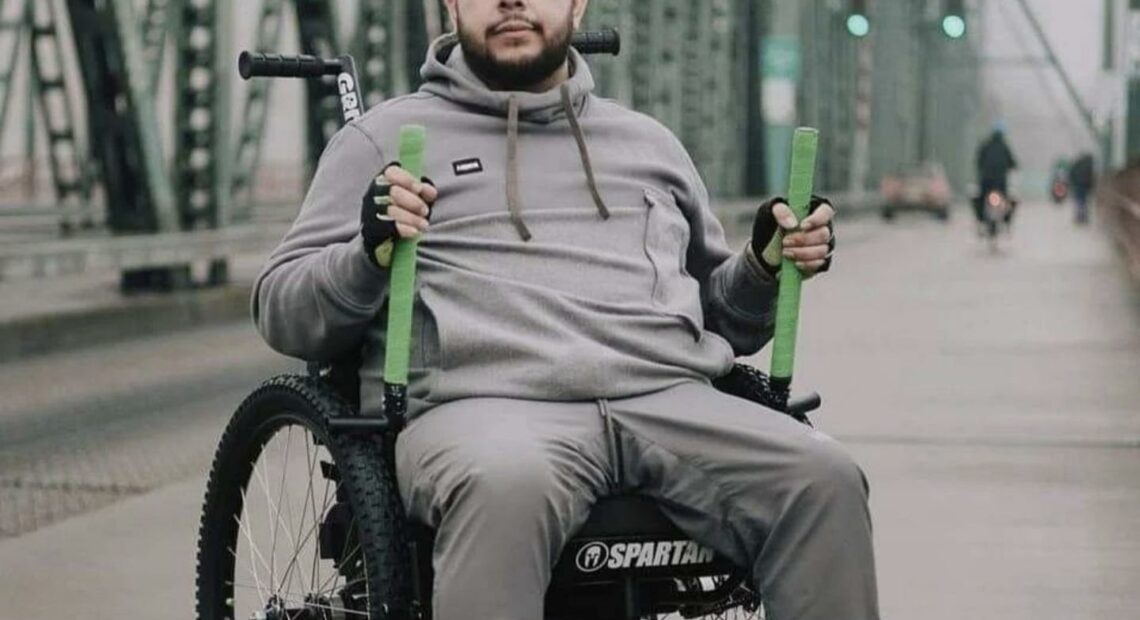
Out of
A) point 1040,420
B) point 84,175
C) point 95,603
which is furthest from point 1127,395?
point 84,175

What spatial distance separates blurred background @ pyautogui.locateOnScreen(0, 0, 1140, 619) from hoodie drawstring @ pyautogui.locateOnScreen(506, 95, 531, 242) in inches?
82.2

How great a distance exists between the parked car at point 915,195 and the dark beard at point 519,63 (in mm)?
48256

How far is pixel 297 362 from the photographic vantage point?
1075 centimetres

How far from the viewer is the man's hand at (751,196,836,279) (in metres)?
3.30

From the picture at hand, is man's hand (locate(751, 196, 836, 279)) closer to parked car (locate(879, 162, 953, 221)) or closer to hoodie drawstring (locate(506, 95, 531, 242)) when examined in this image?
hoodie drawstring (locate(506, 95, 531, 242))

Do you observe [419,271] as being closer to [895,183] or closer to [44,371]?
[44,371]

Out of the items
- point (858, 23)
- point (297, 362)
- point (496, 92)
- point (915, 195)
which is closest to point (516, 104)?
point (496, 92)

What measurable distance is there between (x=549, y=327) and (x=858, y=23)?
68.3 feet

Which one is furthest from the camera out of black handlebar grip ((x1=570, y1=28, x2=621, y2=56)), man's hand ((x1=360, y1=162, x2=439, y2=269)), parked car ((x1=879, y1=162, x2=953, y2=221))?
parked car ((x1=879, y1=162, x2=953, y2=221))

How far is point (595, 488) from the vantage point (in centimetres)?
309

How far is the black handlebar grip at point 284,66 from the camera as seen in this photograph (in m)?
3.80

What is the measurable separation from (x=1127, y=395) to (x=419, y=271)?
6.91 m

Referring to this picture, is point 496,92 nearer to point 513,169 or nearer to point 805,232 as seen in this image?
point 513,169

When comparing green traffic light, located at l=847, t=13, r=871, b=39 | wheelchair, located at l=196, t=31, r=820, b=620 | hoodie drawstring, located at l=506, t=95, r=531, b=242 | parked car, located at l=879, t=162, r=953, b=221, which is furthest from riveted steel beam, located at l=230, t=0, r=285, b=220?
parked car, located at l=879, t=162, r=953, b=221
